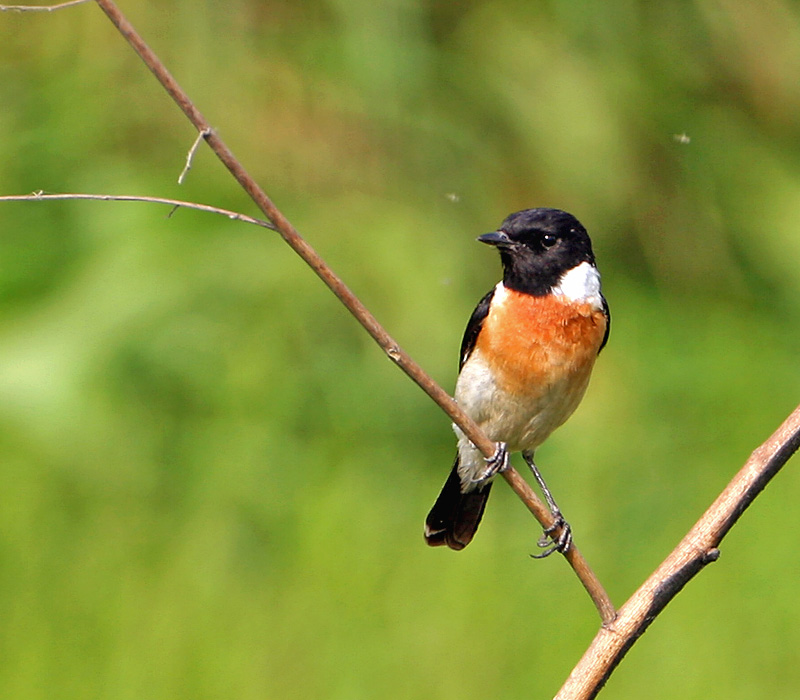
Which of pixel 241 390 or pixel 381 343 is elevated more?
pixel 381 343

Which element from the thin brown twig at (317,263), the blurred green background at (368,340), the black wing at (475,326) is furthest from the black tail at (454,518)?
A: the thin brown twig at (317,263)

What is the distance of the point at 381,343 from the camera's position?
1485mm

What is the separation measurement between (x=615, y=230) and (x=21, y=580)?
2.32 metres

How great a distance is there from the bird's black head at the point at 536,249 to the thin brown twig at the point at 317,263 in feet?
2.68

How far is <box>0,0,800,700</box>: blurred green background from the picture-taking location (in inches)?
131

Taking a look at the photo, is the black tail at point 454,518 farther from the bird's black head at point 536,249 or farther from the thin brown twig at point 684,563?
the thin brown twig at point 684,563

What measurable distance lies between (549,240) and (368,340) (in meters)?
1.52

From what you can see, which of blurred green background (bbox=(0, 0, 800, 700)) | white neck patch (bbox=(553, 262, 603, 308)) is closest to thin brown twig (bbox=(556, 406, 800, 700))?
white neck patch (bbox=(553, 262, 603, 308))

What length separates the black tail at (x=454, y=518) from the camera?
2.70 metres

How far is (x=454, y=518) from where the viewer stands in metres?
2.71

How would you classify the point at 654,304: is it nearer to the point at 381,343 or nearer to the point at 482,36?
the point at 482,36

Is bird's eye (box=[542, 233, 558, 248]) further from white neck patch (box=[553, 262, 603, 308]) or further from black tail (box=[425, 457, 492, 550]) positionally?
black tail (box=[425, 457, 492, 550])

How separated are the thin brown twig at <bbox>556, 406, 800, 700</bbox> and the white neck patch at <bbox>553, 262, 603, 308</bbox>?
39.3 inches

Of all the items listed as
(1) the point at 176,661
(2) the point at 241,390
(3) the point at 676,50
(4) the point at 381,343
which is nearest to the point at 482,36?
(3) the point at 676,50
